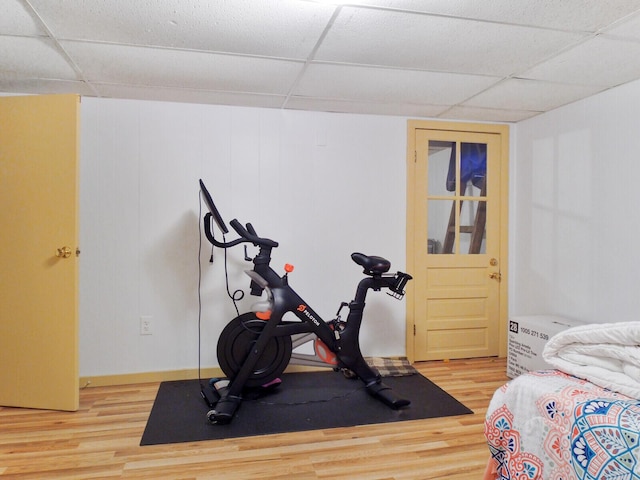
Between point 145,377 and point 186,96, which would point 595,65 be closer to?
→ point 186,96

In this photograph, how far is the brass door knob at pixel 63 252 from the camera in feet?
8.71

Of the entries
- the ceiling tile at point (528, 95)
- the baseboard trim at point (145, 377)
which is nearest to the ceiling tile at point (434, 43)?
the ceiling tile at point (528, 95)

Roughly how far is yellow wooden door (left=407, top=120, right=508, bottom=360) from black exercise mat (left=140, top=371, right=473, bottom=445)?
0.65 meters

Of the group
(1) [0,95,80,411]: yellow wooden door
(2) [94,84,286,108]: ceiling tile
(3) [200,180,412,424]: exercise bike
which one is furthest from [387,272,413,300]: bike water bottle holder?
(1) [0,95,80,411]: yellow wooden door

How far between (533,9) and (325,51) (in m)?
1.01

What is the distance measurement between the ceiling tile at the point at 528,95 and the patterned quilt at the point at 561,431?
2.11 meters

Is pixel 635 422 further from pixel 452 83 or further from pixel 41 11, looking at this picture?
pixel 41 11

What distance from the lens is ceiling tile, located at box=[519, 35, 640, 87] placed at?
89.4 inches

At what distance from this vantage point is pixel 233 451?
7.17 feet

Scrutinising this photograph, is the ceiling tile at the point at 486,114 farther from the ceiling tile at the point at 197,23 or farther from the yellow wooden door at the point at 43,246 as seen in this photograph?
the yellow wooden door at the point at 43,246

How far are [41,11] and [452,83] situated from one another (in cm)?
228

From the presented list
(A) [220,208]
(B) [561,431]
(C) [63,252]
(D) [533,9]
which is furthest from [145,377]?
(D) [533,9]

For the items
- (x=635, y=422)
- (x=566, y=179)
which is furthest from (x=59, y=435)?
(x=566, y=179)

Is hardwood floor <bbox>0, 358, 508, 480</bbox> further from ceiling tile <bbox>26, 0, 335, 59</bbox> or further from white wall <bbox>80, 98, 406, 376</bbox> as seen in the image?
ceiling tile <bbox>26, 0, 335, 59</bbox>
